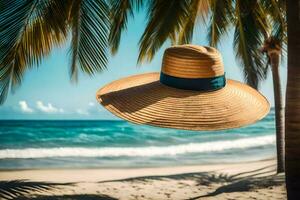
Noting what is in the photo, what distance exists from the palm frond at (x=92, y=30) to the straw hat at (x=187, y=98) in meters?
2.14

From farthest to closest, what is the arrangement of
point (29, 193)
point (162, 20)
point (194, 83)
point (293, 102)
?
point (29, 193)
point (162, 20)
point (293, 102)
point (194, 83)

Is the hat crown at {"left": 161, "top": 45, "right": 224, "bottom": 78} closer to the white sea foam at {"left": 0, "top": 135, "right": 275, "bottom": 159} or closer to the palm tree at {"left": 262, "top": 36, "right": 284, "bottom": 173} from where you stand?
the palm tree at {"left": 262, "top": 36, "right": 284, "bottom": 173}

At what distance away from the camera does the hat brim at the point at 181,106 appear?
6.06ft

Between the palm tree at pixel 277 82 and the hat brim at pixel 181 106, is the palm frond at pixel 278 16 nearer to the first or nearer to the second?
the palm tree at pixel 277 82

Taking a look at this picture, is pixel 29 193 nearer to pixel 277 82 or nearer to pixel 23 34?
pixel 23 34

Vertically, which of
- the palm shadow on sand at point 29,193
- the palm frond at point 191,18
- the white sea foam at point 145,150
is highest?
the palm frond at point 191,18

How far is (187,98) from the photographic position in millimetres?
1962

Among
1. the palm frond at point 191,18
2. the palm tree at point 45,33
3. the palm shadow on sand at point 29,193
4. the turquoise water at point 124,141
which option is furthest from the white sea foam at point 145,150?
the palm tree at point 45,33

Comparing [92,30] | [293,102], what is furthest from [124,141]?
[293,102]

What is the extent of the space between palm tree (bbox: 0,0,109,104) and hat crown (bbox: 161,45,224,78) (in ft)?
7.28

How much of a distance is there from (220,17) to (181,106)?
506cm

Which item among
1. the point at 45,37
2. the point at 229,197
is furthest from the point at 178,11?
the point at 229,197

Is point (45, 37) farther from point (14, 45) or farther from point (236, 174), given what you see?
point (236, 174)

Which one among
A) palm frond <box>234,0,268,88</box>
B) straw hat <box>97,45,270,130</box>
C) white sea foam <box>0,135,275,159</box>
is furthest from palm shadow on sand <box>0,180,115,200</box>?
white sea foam <box>0,135,275,159</box>
